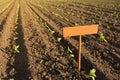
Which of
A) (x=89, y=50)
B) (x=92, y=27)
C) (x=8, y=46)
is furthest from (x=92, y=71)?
(x=8, y=46)

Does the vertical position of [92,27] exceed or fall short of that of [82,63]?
it exceeds it

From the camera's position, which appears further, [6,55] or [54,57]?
[6,55]

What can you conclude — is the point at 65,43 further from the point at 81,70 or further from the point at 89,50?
the point at 81,70

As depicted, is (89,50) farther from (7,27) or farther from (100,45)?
(7,27)

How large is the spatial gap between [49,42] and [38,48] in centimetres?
90

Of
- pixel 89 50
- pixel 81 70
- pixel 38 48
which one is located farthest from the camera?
pixel 38 48

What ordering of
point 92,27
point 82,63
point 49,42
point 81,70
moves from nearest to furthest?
point 92,27
point 81,70
point 82,63
point 49,42

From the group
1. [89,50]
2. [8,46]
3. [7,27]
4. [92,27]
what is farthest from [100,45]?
[7,27]

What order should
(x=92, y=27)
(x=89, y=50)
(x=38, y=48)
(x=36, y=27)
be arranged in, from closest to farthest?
(x=92, y=27) → (x=89, y=50) → (x=38, y=48) → (x=36, y=27)

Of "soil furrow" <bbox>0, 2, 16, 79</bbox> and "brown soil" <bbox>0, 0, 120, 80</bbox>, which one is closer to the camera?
"brown soil" <bbox>0, 0, 120, 80</bbox>

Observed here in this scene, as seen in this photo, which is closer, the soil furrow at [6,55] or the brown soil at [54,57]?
the brown soil at [54,57]

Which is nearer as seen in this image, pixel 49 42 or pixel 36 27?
pixel 49 42

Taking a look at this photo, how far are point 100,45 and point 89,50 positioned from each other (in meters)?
0.73

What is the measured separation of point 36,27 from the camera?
13.0 metres
